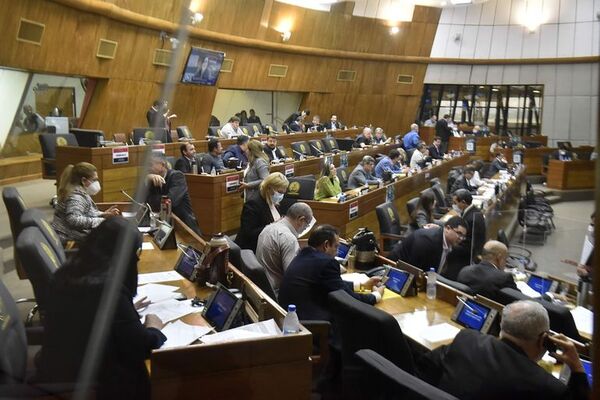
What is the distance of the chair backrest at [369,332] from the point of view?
1930 millimetres

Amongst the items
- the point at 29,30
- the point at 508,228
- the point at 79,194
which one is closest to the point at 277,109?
the point at 29,30

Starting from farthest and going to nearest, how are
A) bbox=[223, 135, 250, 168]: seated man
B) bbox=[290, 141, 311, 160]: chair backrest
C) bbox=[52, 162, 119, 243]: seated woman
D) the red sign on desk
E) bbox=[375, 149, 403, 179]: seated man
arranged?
bbox=[290, 141, 311, 160]: chair backrest
bbox=[375, 149, 403, 179]: seated man
bbox=[223, 135, 250, 168]: seated man
the red sign on desk
bbox=[52, 162, 119, 243]: seated woman

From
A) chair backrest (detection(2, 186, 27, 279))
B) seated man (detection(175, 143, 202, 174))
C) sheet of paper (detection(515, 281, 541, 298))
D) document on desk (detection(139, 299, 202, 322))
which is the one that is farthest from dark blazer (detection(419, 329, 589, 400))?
seated man (detection(175, 143, 202, 174))

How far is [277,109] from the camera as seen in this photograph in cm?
1358

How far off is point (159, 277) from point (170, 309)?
0.48m

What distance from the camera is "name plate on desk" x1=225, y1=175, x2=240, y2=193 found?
5344 mm

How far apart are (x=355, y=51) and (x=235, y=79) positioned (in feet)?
12.7

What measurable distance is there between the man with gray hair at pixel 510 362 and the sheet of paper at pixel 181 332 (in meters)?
0.83

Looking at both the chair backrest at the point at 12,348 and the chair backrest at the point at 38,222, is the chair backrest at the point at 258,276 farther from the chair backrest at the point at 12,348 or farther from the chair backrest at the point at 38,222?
the chair backrest at the point at 12,348

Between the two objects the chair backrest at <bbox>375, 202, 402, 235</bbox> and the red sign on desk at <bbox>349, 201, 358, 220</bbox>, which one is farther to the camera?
the red sign on desk at <bbox>349, 201, 358, 220</bbox>

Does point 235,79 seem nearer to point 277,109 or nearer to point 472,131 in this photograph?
point 277,109

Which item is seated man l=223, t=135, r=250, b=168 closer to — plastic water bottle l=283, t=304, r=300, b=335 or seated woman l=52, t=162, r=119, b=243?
seated woman l=52, t=162, r=119, b=243

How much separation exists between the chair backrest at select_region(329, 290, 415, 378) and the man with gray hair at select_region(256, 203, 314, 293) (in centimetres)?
79

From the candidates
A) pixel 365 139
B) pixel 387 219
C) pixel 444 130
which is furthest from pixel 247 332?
pixel 444 130
